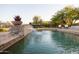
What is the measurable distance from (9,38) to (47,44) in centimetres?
86

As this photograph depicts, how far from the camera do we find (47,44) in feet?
16.7

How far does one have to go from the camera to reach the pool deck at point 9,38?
489 centimetres

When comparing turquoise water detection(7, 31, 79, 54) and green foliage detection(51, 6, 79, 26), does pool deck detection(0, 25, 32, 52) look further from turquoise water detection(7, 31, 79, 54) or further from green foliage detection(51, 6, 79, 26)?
green foliage detection(51, 6, 79, 26)

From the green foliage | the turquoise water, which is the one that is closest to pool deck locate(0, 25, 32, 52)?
the turquoise water

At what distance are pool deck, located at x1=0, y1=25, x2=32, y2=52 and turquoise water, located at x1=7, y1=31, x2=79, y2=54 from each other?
82mm

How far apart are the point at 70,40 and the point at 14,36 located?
1.27 m

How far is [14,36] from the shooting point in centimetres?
519

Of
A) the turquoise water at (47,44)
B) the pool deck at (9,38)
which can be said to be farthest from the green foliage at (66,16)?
the pool deck at (9,38)

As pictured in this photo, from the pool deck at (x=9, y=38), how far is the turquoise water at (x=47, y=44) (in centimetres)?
8

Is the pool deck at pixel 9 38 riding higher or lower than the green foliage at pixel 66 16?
lower

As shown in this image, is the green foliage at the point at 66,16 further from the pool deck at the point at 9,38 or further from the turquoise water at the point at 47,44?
the pool deck at the point at 9,38
